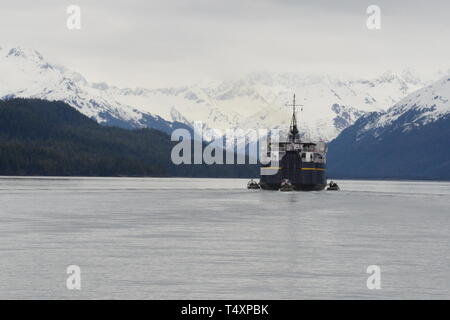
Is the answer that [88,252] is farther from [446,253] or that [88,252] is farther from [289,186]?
[289,186]

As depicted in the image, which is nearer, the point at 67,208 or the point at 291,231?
the point at 291,231

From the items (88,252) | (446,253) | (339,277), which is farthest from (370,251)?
(88,252)

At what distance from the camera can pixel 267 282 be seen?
166ft

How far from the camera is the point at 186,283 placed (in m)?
49.8

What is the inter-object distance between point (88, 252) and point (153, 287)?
1707 cm

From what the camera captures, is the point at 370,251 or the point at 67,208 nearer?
the point at 370,251

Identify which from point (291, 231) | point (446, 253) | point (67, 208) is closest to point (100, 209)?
point (67, 208)

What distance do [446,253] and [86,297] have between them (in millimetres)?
32110

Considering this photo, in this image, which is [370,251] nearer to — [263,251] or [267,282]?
[263,251]
